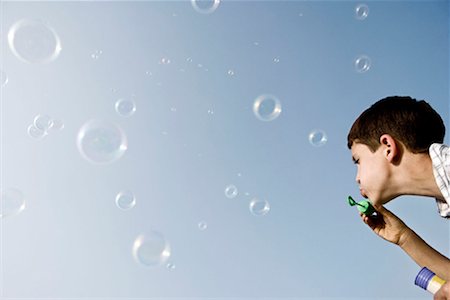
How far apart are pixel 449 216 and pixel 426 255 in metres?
0.32

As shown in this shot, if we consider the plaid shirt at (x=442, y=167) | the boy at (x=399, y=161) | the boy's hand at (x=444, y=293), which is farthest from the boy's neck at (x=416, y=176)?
the boy's hand at (x=444, y=293)

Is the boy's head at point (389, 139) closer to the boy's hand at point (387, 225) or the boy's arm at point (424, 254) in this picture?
the boy's hand at point (387, 225)

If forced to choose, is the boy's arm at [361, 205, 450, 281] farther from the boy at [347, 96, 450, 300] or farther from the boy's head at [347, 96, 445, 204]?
the boy's head at [347, 96, 445, 204]

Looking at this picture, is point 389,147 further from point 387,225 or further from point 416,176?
point 387,225

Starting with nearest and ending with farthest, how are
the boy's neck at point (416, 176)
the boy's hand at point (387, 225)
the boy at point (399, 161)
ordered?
1. the boy's neck at point (416, 176)
2. the boy at point (399, 161)
3. the boy's hand at point (387, 225)

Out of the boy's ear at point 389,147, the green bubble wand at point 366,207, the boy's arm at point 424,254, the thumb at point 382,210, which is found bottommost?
the boy's arm at point 424,254

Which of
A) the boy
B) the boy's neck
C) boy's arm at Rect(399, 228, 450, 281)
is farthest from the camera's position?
boy's arm at Rect(399, 228, 450, 281)

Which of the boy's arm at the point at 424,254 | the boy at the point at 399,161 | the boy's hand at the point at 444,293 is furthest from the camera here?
the boy's arm at the point at 424,254

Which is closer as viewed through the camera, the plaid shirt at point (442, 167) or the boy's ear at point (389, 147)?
the plaid shirt at point (442, 167)

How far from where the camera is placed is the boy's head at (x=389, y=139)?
2549mm

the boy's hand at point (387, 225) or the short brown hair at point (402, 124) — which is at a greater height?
the short brown hair at point (402, 124)

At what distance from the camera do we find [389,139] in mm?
2598

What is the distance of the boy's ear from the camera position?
8.36 feet

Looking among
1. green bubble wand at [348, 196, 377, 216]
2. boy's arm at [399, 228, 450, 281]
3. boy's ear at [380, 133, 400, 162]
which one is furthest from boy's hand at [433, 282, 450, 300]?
green bubble wand at [348, 196, 377, 216]
